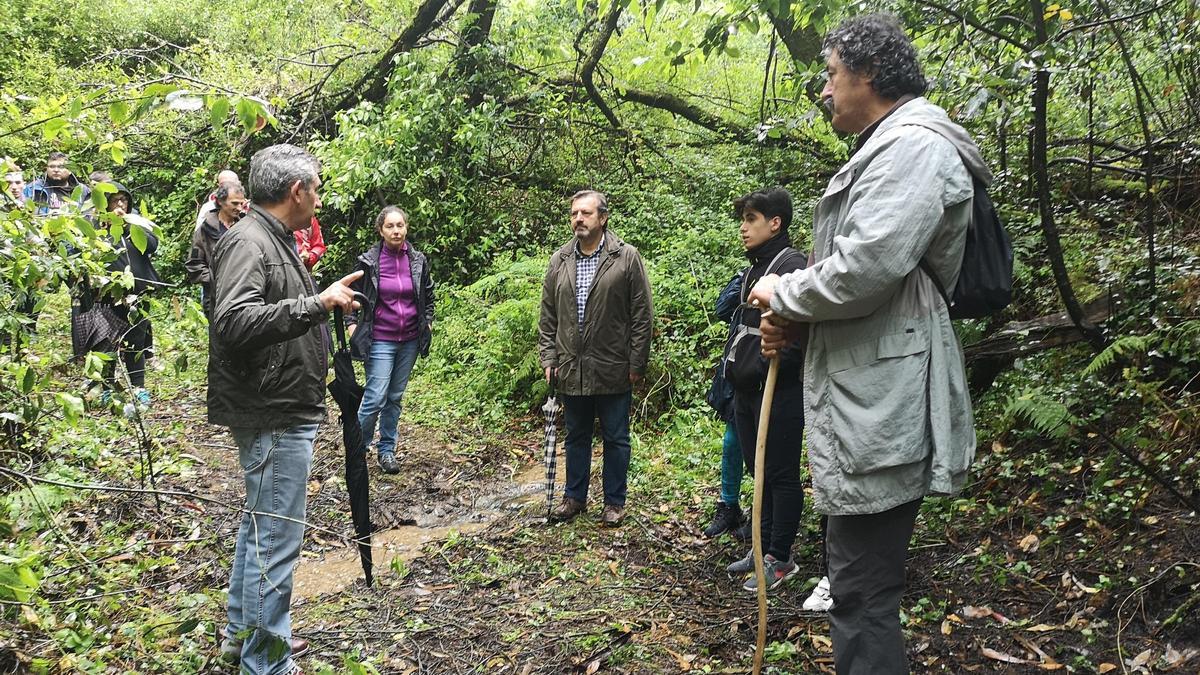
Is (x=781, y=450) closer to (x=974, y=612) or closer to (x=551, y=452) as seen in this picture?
(x=974, y=612)

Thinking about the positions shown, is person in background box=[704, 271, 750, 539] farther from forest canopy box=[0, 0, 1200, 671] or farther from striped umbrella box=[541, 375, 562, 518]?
forest canopy box=[0, 0, 1200, 671]

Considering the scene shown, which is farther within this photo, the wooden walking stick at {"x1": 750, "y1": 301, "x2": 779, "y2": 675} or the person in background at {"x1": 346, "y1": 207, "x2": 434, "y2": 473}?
the person in background at {"x1": 346, "y1": 207, "x2": 434, "y2": 473}

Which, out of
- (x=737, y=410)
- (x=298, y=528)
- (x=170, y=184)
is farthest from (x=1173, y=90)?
(x=170, y=184)

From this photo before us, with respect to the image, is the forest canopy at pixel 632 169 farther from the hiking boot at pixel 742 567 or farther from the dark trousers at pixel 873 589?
the dark trousers at pixel 873 589

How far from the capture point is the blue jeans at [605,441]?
526 centimetres

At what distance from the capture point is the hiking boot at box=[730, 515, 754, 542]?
4.80 m

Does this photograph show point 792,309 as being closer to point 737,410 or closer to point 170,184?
point 737,410

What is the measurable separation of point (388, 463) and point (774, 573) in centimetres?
347

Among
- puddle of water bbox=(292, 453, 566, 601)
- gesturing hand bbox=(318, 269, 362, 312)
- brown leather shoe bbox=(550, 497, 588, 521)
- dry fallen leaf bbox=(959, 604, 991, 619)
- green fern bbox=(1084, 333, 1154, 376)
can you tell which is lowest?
puddle of water bbox=(292, 453, 566, 601)

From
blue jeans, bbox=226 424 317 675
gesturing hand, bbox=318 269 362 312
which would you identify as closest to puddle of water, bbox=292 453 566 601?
blue jeans, bbox=226 424 317 675

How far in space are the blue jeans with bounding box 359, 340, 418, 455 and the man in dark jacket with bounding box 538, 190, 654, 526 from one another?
166 cm

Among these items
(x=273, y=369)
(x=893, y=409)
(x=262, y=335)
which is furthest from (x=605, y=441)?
(x=893, y=409)

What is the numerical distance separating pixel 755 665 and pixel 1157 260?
383 centimetres

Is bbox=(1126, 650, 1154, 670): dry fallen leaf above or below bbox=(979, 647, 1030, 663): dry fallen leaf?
above
